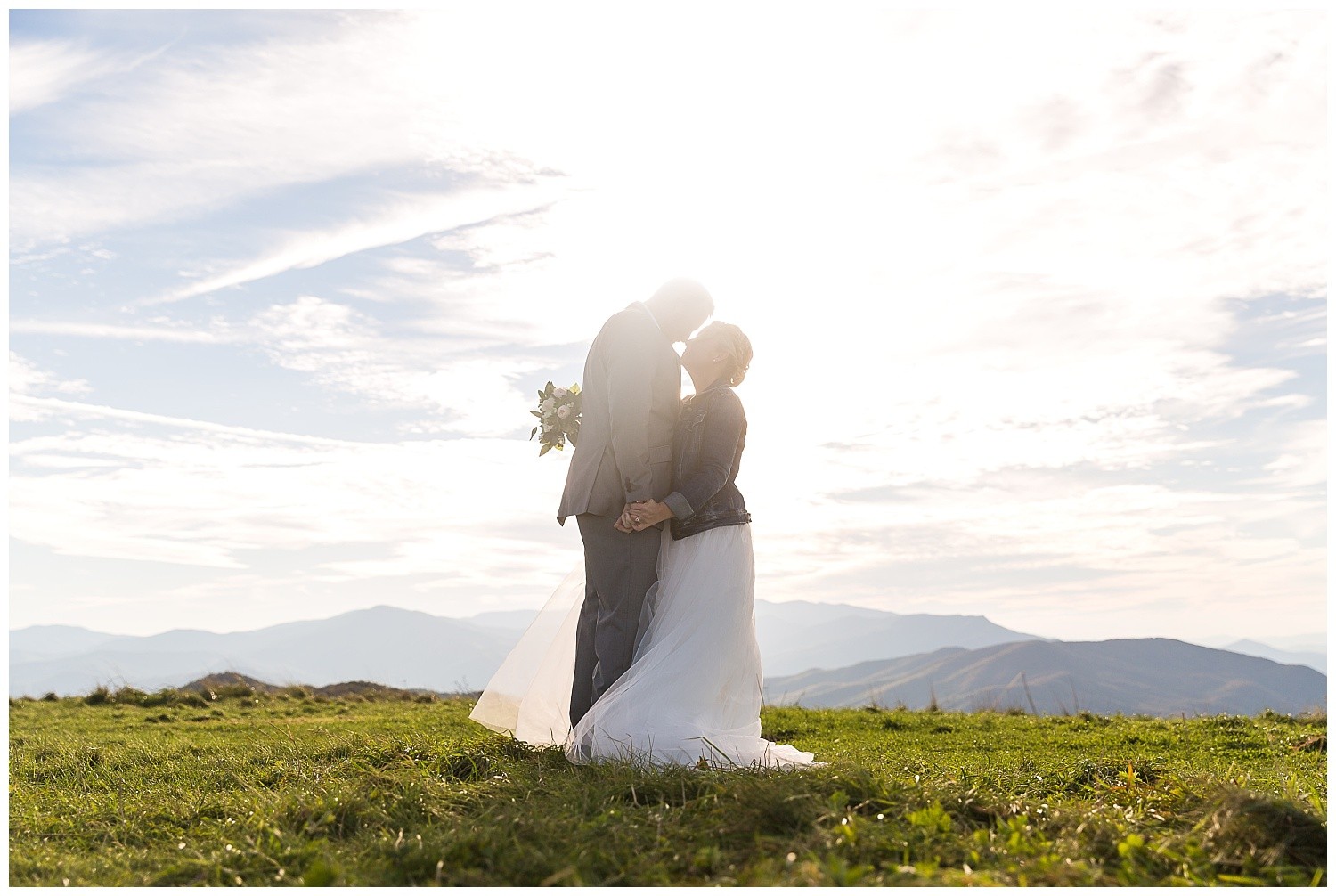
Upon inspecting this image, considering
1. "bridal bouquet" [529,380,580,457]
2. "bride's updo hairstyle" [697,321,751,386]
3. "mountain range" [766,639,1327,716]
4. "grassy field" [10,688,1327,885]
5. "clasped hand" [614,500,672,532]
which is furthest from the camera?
"mountain range" [766,639,1327,716]

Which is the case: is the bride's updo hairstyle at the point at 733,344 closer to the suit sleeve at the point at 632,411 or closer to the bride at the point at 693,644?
the bride at the point at 693,644

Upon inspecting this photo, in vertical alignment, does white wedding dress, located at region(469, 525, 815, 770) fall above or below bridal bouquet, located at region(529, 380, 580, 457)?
below

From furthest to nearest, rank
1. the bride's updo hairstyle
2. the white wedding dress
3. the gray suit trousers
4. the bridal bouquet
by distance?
the bridal bouquet < the bride's updo hairstyle < the gray suit trousers < the white wedding dress

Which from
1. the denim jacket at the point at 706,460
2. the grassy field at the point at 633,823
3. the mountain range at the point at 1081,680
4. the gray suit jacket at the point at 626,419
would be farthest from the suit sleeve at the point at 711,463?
the mountain range at the point at 1081,680

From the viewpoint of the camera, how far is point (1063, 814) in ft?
14.9

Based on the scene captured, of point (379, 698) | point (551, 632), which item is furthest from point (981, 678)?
point (551, 632)

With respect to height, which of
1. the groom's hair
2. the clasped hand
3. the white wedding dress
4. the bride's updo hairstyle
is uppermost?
the groom's hair

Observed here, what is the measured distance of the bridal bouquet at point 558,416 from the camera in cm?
777

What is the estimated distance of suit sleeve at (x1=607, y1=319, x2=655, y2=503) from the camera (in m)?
6.58

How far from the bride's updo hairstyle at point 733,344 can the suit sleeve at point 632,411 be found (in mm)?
575

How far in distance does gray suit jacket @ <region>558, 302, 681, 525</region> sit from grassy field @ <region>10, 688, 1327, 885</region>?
181 centimetres

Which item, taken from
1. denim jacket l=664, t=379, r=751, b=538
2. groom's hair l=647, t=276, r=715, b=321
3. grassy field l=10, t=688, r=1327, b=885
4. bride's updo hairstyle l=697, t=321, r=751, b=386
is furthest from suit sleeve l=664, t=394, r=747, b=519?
grassy field l=10, t=688, r=1327, b=885

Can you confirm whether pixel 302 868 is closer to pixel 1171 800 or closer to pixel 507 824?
pixel 507 824

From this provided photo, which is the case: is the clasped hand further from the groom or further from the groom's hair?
the groom's hair
